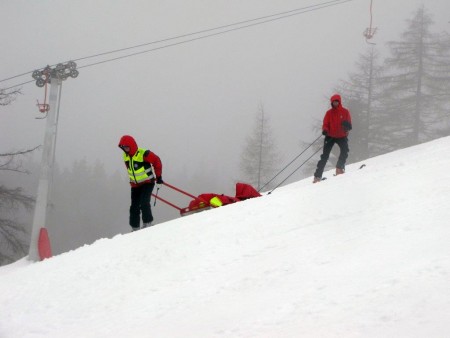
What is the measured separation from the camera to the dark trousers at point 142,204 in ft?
28.9

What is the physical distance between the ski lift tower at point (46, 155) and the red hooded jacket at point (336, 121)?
6.35 m

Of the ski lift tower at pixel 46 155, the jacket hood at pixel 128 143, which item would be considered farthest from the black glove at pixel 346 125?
the ski lift tower at pixel 46 155

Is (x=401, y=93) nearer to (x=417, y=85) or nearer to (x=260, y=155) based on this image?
(x=417, y=85)

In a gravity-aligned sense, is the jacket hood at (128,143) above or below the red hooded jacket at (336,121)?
below

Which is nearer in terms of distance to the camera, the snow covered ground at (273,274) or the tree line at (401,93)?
the snow covered ground at (273,274)

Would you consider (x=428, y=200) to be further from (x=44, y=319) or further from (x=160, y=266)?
(x=44, y=319)

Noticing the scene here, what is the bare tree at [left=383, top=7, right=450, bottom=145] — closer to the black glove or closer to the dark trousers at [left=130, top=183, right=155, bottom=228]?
the black glove

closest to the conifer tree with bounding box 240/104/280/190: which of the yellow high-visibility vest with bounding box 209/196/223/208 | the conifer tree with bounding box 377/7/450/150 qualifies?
the conifer tree with bounding box 377/7/450/150

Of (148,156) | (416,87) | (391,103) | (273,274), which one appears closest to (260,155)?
(391,103)

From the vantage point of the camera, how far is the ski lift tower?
9727 mm

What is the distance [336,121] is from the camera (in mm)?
9641

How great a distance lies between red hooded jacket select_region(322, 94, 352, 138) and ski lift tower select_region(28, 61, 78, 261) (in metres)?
6.35

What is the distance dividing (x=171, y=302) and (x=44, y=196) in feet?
22.7

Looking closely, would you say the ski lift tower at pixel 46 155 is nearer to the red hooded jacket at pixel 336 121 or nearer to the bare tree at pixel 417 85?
the red hooded jacket at pixel 336 121
